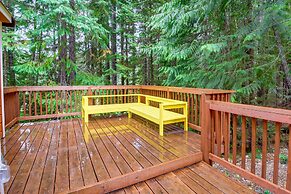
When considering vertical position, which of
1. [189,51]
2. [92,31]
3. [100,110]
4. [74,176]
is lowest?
[74,176]

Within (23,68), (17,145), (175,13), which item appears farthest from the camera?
(23,68)

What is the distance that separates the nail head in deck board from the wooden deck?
0.06 m

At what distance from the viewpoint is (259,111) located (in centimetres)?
203

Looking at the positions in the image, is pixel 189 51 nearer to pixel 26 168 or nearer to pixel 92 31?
pixel 92 31

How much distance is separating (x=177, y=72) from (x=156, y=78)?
13.9ft

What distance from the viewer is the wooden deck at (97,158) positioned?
2.14 meters

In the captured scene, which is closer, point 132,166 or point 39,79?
point 132,166

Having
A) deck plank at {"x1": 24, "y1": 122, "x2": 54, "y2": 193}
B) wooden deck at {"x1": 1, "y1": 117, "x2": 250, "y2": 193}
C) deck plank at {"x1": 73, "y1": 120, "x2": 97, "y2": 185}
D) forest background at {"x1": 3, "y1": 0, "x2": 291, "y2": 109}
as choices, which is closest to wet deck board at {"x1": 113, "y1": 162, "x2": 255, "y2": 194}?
wooden deck at {"x1": 1, "y1": 117, "x2": 250, "y2": 193}

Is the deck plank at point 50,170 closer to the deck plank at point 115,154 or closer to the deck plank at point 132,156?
the deck plank at point 115,154

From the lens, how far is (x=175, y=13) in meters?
5.48

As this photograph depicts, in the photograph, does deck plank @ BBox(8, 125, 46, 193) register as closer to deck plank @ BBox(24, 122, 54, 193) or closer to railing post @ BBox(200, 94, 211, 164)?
deck plank @ BBox(24, 122, 54, 193)

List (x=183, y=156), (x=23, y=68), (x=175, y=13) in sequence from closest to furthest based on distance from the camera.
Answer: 1. (x=183, y=156)
2. (x=175, y=13)
3. (x=23, y=68)

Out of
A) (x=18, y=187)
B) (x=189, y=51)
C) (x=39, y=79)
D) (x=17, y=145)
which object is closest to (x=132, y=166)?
(x=18, y=187)

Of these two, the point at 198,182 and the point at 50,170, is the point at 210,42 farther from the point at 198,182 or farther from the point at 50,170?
the point at 50,170
